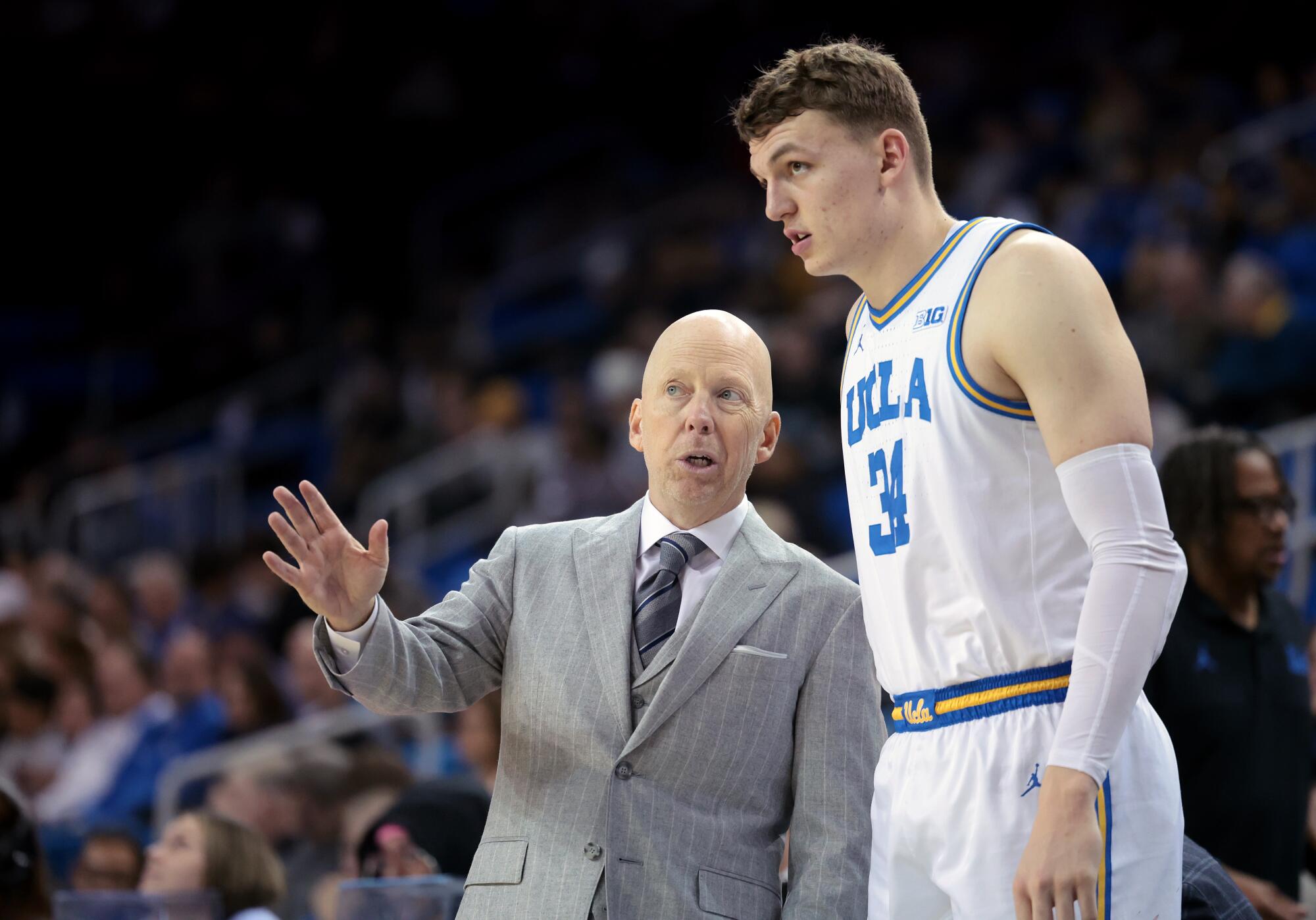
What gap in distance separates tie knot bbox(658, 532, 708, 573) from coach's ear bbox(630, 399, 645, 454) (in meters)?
0.20

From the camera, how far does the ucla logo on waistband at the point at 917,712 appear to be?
2.38 meters

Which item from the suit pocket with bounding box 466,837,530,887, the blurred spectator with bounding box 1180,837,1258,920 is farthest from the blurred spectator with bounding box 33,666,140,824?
the blurred spectator with bounding box 1180,837,1258,920

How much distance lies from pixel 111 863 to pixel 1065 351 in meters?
3.99

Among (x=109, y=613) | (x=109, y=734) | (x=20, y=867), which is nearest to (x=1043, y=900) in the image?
(x=20, y=867)

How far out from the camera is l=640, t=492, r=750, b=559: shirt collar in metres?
2.93

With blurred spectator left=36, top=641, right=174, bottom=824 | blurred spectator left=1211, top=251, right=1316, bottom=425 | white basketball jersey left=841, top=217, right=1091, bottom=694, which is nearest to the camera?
white basketball jersey left=841, top=217, right=1091, bottom=694

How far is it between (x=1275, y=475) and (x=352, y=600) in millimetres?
2427

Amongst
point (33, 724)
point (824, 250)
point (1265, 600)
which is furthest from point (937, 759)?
point (33, 724)

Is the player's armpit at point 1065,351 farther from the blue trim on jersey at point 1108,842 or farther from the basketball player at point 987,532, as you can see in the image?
the blue trim on jersey at point 1108,842

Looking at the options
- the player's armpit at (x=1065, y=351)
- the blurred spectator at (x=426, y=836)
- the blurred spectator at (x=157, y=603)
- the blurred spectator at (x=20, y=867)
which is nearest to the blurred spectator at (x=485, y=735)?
the blurred spectator at (x=426, y=836)

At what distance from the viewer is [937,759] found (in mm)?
2322

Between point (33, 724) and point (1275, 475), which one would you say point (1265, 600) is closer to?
point (1275, 475)

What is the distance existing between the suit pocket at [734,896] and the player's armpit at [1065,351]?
3.09ft

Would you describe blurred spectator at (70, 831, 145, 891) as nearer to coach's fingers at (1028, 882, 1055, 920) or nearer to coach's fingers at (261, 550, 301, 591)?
coach's fingers at (261, 550, 301, 591)
